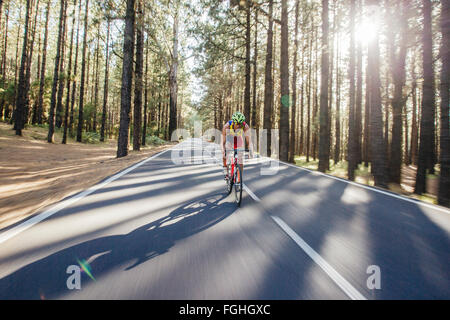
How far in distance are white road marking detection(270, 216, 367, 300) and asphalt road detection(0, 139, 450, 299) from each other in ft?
0.04

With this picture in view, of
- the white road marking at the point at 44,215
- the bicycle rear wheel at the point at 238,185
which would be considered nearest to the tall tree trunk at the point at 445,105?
the bicycle rear wheel at the point at 238,185

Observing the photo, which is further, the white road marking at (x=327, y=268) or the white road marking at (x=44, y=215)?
the white road marking at (x=44, y=215)

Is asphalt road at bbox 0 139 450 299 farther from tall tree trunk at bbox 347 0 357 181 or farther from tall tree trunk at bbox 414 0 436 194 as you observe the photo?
tall tree trunk at bbox 347 0 357 181

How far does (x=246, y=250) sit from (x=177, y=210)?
2.21 m

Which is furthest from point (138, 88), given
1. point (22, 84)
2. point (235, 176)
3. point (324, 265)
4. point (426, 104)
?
point (324, 265)

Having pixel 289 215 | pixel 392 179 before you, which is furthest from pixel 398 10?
pixel 289 215

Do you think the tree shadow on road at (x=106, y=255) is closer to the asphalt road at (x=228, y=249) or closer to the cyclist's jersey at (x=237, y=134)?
the asphalt road at (x=228, y=249)

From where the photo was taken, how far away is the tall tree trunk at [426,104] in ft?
30.7

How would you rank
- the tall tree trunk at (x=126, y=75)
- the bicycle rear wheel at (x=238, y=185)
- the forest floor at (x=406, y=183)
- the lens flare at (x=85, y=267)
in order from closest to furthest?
the lens flare at (x=85, y=267) < the bicycle rear wheel at (x=238, y=185) < the forest floor at (x=406, y=183) < the tall tree trunk at (x=126, y=75)

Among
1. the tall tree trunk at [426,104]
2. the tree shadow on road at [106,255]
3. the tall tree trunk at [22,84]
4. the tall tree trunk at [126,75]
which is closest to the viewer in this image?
the tree shadow on road at [106,255]

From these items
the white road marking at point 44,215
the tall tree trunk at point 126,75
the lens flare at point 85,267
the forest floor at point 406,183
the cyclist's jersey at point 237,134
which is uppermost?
the tall tree trunk at point 126,75

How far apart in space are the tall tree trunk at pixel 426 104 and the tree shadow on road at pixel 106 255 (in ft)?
29.7

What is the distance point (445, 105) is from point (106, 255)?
32.8 feet
